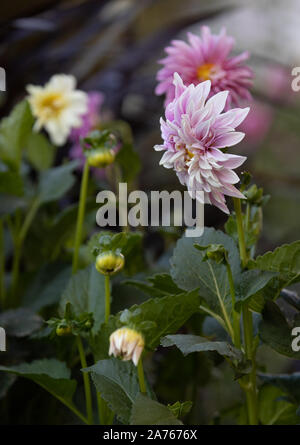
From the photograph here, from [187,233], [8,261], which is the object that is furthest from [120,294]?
[8,261]

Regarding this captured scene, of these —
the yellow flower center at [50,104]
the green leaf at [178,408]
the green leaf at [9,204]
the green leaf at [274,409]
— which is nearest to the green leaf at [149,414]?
the green leaf at [178,408]

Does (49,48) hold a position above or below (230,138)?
above

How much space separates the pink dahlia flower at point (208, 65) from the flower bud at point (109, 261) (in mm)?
122

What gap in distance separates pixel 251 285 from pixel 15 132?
0.96 ft

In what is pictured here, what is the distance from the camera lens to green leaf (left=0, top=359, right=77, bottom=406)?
31cm

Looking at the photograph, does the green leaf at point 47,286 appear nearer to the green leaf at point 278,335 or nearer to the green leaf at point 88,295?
the green leaf at point 88,295

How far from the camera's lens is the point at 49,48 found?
896 millimetres

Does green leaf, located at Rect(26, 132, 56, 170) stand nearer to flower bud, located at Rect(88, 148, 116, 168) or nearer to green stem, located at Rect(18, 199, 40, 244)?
green stem, located at Rect(18, 199, 40, 244)

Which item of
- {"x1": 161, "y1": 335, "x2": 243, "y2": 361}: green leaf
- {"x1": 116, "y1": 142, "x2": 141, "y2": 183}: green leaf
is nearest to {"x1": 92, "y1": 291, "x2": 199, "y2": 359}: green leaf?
{"x1": 161, "y1": 335, "x2": 243, "y2": 361}: green leaf

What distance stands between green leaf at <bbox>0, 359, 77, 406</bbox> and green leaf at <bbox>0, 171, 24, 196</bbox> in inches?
6.9

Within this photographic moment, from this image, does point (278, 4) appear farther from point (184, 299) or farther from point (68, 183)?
point (184, 299)

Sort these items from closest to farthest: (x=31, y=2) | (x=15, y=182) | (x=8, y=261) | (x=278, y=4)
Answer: (x=15, y=182), (x=8, y=261), (x=31, y=2), (x=278, y=4)
